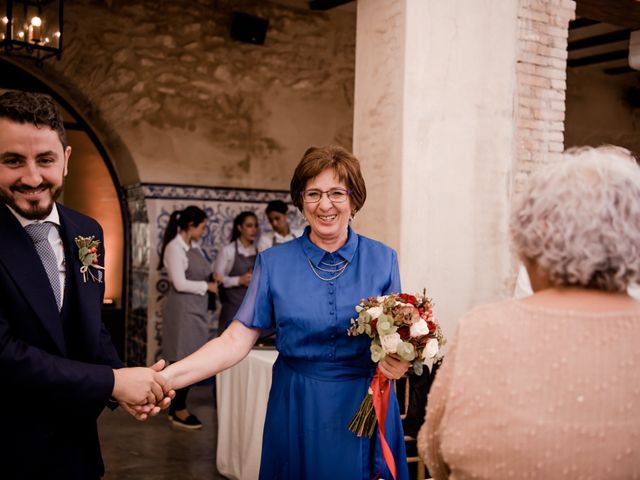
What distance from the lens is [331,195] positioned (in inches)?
111

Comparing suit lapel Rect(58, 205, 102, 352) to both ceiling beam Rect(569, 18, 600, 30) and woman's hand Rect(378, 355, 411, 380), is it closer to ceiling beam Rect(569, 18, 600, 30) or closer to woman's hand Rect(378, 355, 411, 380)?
woman's hand Rect(378, 355, 411, 380)

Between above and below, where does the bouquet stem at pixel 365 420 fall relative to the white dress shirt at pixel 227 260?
below

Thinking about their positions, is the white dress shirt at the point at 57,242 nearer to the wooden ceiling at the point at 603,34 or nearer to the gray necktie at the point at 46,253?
the gray necktie at the point at 46,253

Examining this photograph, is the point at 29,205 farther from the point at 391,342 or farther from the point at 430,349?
the point at 430,349

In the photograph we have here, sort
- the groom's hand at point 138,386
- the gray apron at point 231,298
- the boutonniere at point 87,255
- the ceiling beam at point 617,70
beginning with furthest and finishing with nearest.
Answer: the ceiling beam at point 617,70 → the gray apron at point 231,298 → the groom's hand at point 138,386 → the boutonniere at point 87,255

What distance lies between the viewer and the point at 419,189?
4.56 meters

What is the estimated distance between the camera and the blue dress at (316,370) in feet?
8.98

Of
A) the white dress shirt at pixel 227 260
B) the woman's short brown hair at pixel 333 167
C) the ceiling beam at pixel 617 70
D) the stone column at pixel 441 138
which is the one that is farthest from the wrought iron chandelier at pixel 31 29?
the ceiling beam at pixel 617 70

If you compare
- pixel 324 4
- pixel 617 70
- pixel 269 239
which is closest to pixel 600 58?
pixel 617 70

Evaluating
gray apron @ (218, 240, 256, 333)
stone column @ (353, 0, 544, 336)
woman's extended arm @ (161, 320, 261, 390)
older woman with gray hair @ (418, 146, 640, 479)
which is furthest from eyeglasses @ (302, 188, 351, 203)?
gray apron @ (218, 240, 256, 333)

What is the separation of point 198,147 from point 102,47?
1.42 m

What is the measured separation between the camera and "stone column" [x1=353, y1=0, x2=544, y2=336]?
454cm

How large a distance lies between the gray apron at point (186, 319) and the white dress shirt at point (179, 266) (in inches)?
2.3

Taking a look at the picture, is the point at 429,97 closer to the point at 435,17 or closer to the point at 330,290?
the point at 435,17
